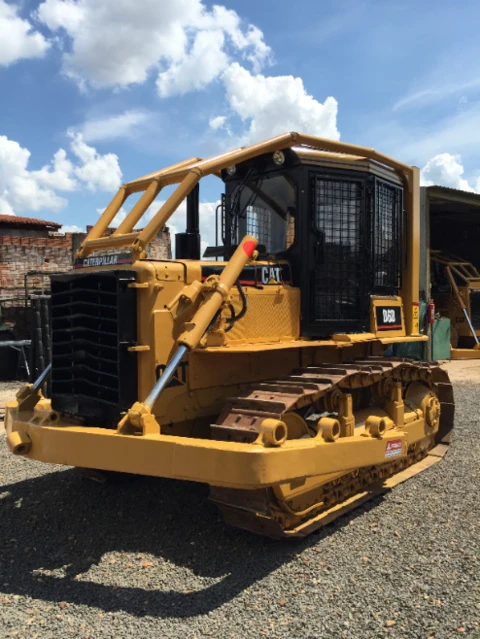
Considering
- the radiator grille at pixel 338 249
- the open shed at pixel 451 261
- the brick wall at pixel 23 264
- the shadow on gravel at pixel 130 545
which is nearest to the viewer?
the shadow on gravel at pixel 130 545

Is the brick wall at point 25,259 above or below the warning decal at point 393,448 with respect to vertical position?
above

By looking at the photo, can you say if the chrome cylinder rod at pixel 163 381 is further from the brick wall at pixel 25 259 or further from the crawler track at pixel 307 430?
the brick wall at pixel 25 259

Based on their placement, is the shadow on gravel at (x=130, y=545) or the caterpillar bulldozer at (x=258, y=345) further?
the caterpillar bulldozer at (x=258, y=345)

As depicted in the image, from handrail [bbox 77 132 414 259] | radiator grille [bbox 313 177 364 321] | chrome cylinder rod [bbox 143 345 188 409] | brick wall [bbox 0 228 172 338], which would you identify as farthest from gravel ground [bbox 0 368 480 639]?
brick wall [bbox 0 228 172 338]

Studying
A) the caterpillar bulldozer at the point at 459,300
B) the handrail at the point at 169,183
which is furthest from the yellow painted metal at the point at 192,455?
the caterpillar bulldozer at the point at 459,300

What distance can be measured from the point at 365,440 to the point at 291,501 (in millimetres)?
693

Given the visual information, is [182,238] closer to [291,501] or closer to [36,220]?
[291,501]

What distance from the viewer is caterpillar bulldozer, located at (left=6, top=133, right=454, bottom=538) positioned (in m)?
3.64

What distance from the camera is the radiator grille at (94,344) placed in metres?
3.99

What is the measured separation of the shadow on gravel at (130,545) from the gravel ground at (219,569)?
12mm

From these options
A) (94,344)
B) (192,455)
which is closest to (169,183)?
(94,344)

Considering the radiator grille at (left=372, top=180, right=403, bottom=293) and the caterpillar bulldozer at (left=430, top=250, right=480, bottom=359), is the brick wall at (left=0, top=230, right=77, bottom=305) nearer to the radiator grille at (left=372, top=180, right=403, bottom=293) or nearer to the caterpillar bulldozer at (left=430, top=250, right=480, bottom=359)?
the radiator grille at (left=372, top=180, right=403, bottom=293)

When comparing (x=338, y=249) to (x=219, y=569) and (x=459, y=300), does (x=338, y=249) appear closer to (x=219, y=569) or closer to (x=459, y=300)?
(x=219, y=569)

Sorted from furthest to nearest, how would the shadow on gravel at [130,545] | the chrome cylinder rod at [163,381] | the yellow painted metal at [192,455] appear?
the chrome cylinder rod at [163,381]
the shadow on gravel at [130,545]
the yellow painted metal at [192,455]
